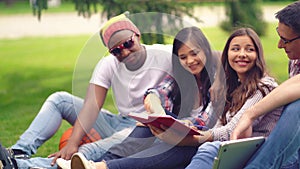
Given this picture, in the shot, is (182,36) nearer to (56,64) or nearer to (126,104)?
(126,104)

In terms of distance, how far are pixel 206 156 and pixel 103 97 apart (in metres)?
1.23

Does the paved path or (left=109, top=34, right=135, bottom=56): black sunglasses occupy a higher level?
(left=109, top=34, right=135, bottom=56): black sunglasses

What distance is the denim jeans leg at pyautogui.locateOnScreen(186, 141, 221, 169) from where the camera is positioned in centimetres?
362

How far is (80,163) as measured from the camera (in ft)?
12.8

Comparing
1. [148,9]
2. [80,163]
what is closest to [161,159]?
[80,163]

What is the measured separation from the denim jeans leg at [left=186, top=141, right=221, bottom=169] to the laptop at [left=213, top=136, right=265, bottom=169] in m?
0.11

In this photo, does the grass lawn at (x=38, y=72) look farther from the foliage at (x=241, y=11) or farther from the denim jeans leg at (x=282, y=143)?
the denim jeans leg at (x=282, y=143)

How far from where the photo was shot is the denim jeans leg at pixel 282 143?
11.3 feet

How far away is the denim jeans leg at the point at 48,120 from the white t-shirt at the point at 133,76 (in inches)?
9.2

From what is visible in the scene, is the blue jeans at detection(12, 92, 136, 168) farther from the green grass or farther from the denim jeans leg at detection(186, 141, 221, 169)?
the green grass

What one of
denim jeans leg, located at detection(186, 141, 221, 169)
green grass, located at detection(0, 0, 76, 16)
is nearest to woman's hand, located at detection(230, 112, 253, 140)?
denim jeans leg, located at detection(186, 141, 221, 169)

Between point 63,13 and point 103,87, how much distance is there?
1441 cm

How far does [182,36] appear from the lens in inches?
169

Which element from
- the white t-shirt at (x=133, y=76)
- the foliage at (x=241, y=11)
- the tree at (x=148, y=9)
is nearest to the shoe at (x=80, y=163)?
the white t-shirt at (x=133, y=76)
